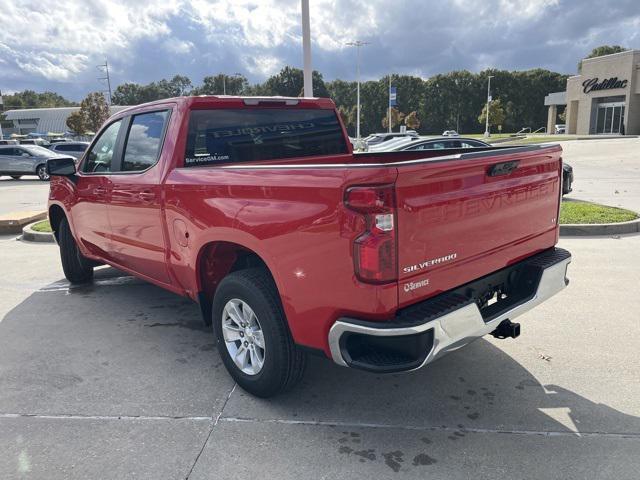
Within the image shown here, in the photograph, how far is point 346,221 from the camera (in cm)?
251

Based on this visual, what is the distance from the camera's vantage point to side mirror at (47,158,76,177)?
5105 millimetres

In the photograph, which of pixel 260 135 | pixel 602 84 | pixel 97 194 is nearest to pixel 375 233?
pixel 260 135

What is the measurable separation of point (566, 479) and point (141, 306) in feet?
13.8

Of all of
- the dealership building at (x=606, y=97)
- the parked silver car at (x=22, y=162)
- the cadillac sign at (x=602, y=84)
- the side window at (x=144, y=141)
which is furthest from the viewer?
the cadillac sign at (x=602, y=84)

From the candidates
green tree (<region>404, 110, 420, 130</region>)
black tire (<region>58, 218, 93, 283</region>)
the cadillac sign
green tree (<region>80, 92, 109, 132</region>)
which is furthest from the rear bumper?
green tree (<region>404, 110, 420, 130</region>)

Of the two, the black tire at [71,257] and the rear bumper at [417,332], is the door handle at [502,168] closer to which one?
the rear bumper at [417,332]

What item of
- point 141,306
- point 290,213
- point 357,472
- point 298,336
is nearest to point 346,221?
point 290,213

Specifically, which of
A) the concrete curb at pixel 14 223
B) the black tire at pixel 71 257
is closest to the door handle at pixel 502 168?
the black tire at pixel 71 257

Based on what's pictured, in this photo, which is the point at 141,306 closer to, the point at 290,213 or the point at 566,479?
the point at 290,213

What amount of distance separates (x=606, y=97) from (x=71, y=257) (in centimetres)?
5660

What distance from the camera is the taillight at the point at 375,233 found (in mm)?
2439

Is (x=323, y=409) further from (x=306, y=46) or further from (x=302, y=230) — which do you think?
(x=306, y=46)

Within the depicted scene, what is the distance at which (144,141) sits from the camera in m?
4.29

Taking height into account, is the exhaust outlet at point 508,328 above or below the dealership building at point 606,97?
below
